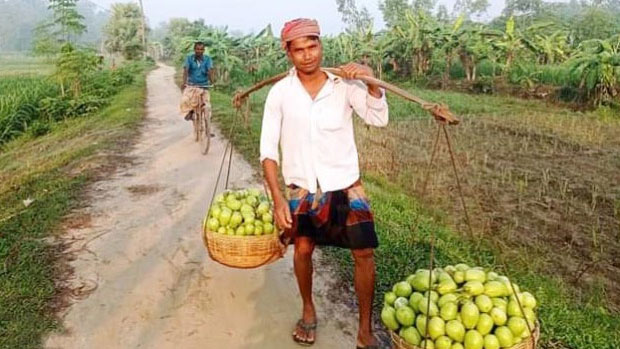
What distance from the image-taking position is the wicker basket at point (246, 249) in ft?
10.6

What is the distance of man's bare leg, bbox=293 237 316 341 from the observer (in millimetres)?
2902

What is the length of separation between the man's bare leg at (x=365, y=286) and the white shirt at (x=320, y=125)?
0.36 metres

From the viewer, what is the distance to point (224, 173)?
688cm

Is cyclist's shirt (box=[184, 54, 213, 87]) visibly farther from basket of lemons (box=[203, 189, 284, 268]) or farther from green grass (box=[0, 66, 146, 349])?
basket of lemons (box=[203, 189, 284, 268])

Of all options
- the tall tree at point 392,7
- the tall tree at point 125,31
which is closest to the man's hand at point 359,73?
the tall tree at point 392,7

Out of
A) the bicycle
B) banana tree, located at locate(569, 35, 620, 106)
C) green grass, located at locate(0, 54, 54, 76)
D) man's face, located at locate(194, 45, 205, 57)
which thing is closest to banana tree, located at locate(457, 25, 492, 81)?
banana tree, located at locate(569, 35, 620, 106)

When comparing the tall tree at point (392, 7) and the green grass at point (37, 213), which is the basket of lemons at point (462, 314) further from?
the tall tree at point (392, 7)

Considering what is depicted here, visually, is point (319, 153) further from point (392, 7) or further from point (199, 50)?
point (392, 7)

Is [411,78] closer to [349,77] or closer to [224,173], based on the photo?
[224,173]

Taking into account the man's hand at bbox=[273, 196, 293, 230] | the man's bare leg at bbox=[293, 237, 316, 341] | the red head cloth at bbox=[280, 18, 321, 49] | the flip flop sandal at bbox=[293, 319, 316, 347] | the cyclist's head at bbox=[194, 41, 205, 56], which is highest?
the red head cloth at bbox=[280, 18, 321, 49]

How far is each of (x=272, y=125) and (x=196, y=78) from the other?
560 centimetres

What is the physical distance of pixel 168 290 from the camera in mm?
3756

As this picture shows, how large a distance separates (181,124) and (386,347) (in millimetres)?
8997

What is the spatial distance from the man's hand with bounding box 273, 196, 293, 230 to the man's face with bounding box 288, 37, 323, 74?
63cm
